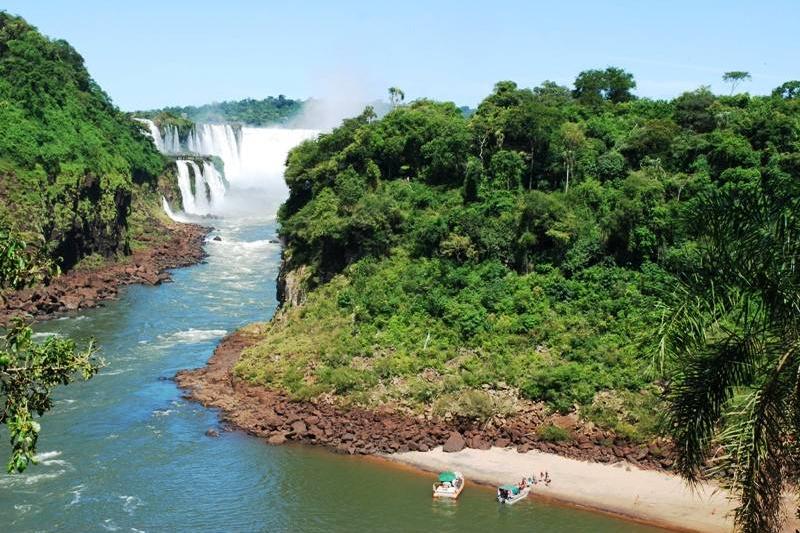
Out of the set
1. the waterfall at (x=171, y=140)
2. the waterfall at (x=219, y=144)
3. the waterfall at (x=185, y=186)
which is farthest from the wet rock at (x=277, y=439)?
the waterfall at (x=219, y=144)

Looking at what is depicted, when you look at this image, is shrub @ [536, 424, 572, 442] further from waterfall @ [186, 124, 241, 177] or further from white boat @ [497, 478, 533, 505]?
waterfall @ [186, 124, 241, 177]

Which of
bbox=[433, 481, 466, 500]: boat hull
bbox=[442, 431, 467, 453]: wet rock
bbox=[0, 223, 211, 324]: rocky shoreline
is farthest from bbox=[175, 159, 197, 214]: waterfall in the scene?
bbox=[433, 481, 466, 500]: boat hull

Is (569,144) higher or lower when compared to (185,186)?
higher

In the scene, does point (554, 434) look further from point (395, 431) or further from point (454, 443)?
point (395, 431)

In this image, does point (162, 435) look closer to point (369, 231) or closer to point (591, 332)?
point (369, 231)

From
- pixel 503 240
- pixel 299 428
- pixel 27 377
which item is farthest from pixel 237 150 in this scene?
pixel 27 377

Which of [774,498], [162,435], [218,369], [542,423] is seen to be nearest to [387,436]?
[542,423]

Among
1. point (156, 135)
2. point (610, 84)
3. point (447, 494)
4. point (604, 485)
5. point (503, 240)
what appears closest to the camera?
point (447, 494)

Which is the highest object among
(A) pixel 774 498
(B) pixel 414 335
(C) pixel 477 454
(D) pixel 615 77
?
(D) pixel 615 77
